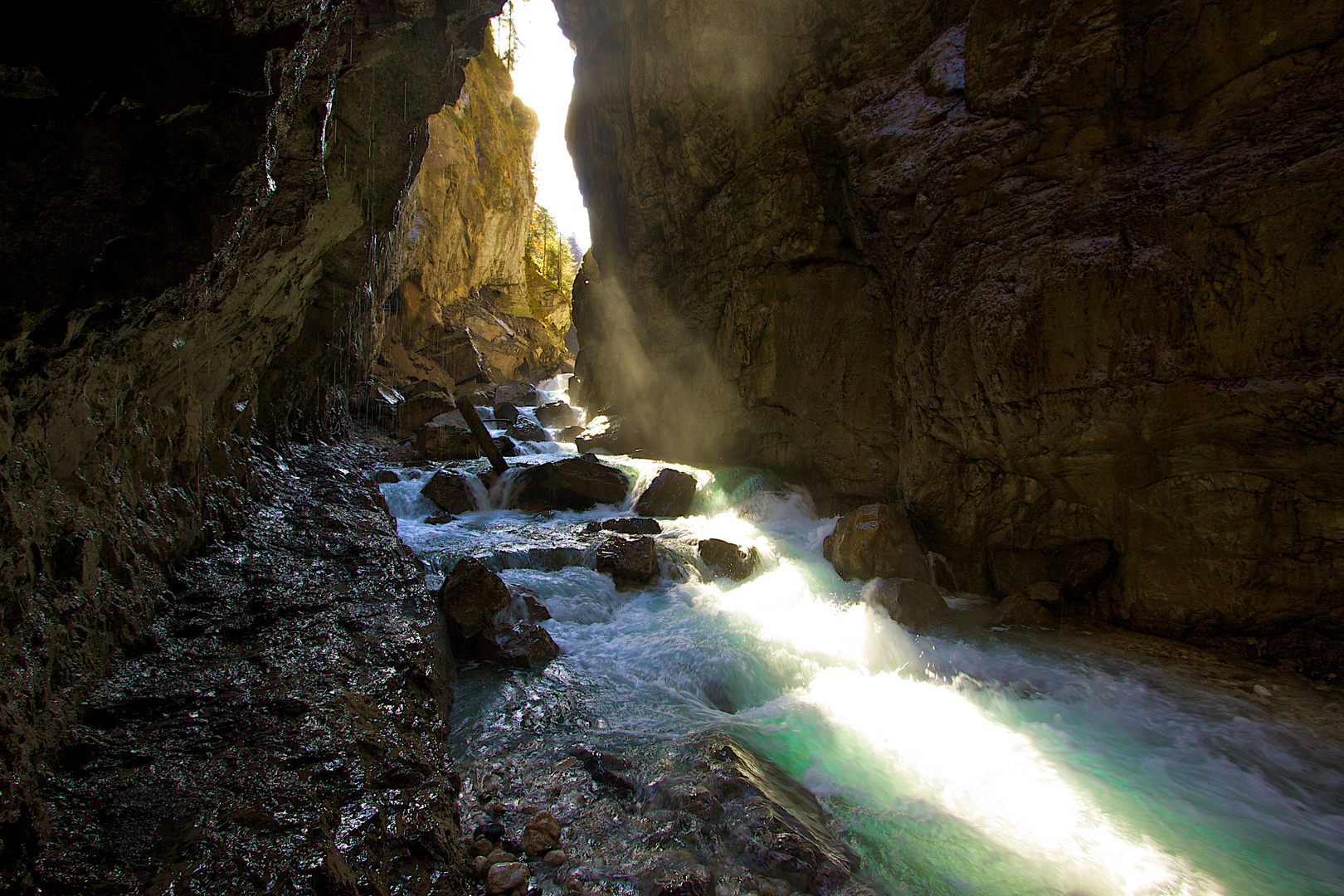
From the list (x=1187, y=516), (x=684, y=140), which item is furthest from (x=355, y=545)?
(x=684, y=140)

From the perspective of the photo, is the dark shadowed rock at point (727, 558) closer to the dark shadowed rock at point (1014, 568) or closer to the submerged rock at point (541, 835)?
the dark shadowed rock at point (1014, 568)

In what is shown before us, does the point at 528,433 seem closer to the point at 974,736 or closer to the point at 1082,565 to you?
the point at 1082,565

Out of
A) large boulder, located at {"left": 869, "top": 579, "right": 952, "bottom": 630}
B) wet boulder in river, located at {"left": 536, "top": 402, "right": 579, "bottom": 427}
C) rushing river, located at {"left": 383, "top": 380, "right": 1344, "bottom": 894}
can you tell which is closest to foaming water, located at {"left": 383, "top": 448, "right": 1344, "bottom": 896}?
rushing river, located at {"left": 383, "top": 380, "right": 1344, "bottom": 894}

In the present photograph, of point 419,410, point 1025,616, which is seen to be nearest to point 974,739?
point 1025,616

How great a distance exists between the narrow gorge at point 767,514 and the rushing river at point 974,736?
4 centimetres

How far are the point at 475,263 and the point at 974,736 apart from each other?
95.8 feet

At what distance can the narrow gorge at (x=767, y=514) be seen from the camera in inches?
84.1

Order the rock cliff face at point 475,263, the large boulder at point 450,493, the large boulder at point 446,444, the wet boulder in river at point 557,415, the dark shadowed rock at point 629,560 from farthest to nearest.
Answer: the rock cliff face at point 475,263 < the wet boulder in river at point 557,415 < the large boulder at point 446,444 < the large boulder at point 450,493 < the dark shadowed rock at point 629,560

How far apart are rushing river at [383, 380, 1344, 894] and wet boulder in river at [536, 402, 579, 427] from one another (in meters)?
14.0

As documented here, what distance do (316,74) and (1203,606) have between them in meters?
8.75

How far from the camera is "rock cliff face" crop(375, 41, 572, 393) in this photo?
74.6 feet

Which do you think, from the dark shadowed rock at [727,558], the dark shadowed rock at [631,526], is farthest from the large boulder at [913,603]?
the dark shadowed rock at [631,526]

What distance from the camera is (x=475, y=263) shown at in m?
27.6

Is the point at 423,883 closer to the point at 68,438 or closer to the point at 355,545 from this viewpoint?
the point at 68,438
